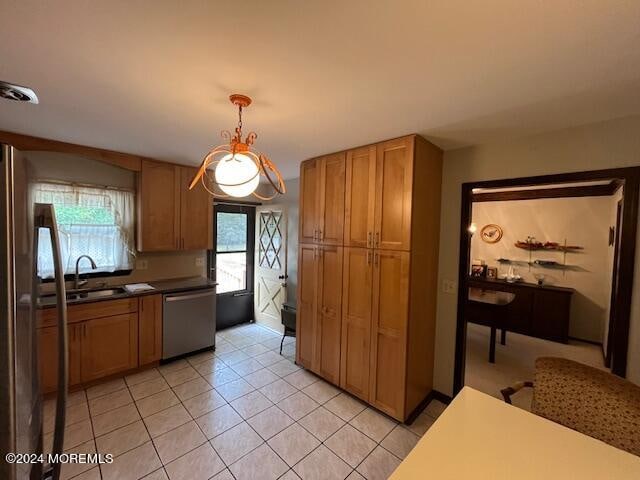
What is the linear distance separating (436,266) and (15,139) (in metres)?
4.07

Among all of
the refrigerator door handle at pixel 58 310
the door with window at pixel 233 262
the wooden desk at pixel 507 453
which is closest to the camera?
the refrigerator door handle at pixel 58 310

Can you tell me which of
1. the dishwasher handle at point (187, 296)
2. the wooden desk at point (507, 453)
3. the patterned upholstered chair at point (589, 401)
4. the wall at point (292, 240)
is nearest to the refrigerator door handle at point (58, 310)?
the wooden desk at point (507, 453)

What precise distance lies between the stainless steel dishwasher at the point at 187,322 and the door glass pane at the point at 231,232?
1.01m

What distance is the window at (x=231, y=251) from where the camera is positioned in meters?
4.18

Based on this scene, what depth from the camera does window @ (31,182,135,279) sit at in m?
2.78

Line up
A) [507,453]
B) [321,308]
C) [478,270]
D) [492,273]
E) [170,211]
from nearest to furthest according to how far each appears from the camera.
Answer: [507,453] → [321,308] → [170,211] → [492,273] → [478,270]

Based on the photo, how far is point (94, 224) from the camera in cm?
297

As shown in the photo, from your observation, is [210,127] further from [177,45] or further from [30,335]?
[30,335]

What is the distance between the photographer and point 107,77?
4.82ft

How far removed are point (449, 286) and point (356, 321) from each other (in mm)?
936

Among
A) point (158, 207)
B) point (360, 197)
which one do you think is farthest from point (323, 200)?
point (158, 207)

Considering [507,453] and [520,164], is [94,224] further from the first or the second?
[520,164]

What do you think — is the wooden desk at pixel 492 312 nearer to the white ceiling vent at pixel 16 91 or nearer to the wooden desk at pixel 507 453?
the wooden desk at pixel 507 453

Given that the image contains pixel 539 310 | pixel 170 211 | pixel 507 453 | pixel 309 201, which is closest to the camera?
pixel 507 453
